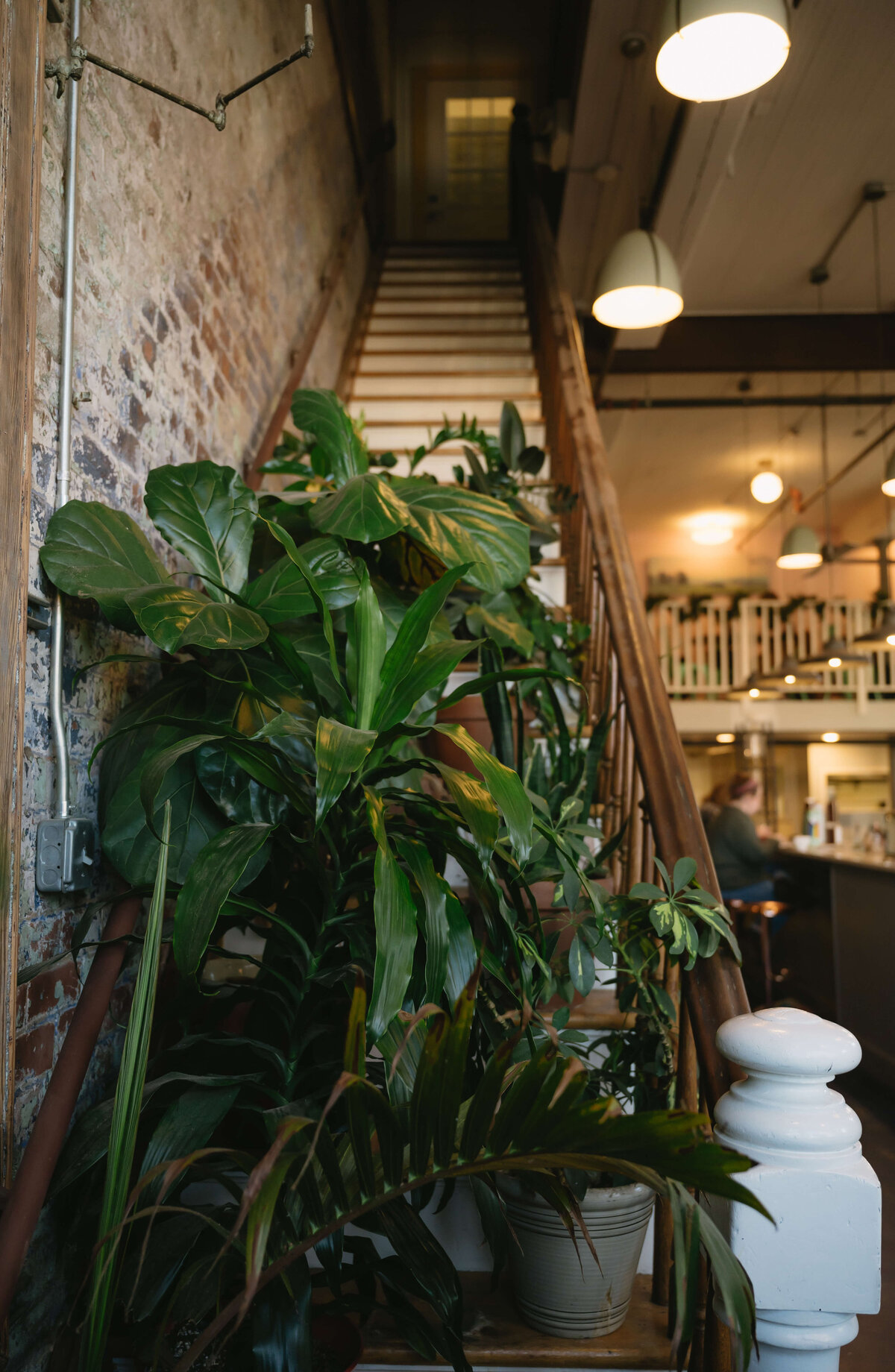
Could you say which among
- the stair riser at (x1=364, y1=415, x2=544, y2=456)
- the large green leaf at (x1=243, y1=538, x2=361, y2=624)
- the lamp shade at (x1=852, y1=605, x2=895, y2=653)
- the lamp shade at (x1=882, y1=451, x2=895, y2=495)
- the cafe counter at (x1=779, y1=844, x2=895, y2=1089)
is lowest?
the cafe counter at (x1=779, y1=844, x2=895, y2=1089)

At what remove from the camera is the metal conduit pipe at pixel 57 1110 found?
1082mm

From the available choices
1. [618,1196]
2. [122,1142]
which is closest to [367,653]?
[122,1142]

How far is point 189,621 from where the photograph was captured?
1280 millimetres

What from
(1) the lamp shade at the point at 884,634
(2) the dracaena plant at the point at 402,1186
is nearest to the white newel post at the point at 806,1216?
(2) the dracaena plant at the point at 402,1186

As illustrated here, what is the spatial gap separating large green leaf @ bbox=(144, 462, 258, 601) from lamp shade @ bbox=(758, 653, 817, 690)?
6.96m

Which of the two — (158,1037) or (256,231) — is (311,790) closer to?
(158,1037)

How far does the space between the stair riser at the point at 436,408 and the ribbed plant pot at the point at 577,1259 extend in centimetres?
383

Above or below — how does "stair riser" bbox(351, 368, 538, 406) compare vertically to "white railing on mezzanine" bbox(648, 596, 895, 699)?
above

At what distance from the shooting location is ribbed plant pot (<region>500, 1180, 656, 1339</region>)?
140 centimetres

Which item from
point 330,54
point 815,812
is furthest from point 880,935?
point 330,54

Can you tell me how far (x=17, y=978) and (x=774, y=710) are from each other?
999 centimetres

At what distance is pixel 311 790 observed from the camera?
154cm

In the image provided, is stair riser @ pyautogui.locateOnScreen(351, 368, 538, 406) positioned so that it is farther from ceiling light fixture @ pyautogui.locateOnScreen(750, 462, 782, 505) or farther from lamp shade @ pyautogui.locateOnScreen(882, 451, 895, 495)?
ceiling light fixture @ pyautogui.locateOnScreen(750, 462, 782, 505)

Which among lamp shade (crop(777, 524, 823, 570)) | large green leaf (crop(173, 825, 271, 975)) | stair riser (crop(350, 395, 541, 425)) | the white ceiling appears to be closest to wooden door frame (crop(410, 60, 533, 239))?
the white ceiling
